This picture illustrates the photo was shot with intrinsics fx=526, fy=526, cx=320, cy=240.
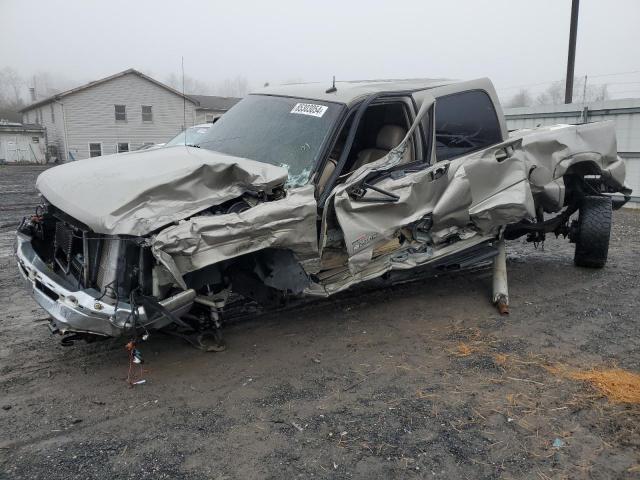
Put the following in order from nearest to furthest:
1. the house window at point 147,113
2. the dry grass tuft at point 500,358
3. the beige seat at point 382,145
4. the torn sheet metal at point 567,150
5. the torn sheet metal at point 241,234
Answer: the torn sheet metal at point 241,234 → the dry grass tuft at point 500,358 → the beige seat at point 382,145 → the torn sheet metal at point 567,150 → the house window at point 147,113

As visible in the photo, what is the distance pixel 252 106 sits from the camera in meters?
5.46

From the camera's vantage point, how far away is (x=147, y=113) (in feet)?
113

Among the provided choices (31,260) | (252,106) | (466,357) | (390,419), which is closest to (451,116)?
(252,106)

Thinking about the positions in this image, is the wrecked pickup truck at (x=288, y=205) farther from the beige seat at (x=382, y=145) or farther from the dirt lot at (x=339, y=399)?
the dirt lot at (x=339, y=399)

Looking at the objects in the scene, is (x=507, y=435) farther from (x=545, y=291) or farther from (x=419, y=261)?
(x=545, y=291)

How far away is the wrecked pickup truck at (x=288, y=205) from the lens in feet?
11.5

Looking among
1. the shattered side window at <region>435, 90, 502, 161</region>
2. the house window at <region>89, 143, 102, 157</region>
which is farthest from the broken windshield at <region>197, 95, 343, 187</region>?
the house window at <region>89, 143, 102, 157</region>

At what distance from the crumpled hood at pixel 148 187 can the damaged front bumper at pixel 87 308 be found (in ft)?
1.57

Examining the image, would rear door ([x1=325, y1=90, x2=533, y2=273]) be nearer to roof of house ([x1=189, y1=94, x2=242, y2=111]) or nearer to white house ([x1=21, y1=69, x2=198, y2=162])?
white house ([x1=21, y1=69, x2=198, y2=162])

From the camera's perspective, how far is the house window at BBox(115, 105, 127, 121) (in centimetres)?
3372

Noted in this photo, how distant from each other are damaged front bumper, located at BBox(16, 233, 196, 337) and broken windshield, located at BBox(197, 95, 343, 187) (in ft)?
4.45

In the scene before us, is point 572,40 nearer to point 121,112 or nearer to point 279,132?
point 279,132

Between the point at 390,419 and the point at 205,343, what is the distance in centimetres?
173

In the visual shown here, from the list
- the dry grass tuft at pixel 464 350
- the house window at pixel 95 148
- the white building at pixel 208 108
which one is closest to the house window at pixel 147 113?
the white building at pixel 208 108
